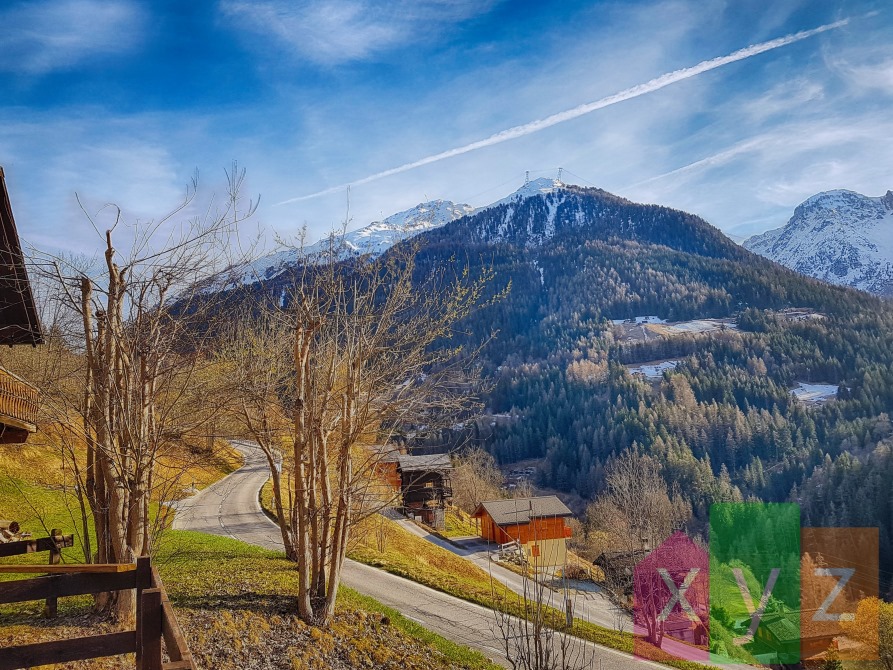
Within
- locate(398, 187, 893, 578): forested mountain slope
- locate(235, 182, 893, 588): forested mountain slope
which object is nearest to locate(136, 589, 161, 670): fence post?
locate(235, 182, 893, 588): forested mountain slope

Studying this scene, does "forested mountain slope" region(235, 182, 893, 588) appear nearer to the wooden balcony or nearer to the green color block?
the green color block

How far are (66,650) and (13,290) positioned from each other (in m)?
6.62

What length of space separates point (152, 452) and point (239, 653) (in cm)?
420

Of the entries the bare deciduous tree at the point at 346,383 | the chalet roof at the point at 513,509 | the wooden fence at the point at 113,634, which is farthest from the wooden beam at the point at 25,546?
the chalet roof at the point at 513,509

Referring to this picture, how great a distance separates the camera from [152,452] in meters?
8.52

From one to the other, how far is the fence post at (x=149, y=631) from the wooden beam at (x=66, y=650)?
268 mm

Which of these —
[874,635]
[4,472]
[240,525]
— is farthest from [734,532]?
[4,472]

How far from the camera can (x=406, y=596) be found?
1864 cm

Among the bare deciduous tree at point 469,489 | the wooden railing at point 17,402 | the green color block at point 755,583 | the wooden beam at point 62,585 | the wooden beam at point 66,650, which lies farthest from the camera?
the bare deciduous tree at point 469,489

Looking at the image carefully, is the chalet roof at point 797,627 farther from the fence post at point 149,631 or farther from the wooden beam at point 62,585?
the fence post at point 149,631

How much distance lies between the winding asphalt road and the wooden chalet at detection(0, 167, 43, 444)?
15.5 ft

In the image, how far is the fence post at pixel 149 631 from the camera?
3.88 metres

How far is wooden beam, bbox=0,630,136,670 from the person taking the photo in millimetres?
4152

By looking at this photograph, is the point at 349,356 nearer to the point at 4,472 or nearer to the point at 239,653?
the point at 239,653
